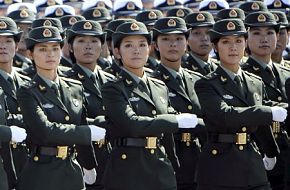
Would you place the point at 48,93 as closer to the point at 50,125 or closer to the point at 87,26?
the point at 50,125

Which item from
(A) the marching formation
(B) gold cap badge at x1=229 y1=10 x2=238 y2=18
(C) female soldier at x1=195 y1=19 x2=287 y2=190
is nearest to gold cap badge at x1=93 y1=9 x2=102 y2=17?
(A) the marching formation

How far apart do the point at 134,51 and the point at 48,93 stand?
113 cm

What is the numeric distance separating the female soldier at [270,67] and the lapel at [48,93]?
122 inches

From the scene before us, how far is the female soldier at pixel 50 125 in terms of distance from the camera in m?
9.16

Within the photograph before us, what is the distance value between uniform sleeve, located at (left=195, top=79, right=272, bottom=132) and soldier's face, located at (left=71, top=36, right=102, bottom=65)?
1957mm

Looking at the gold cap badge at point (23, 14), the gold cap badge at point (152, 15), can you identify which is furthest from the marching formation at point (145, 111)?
the gold cap badge at point (23, 14)

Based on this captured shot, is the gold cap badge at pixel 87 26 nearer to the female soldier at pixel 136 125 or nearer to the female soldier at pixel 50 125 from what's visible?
the female soldier at pixel 136 125

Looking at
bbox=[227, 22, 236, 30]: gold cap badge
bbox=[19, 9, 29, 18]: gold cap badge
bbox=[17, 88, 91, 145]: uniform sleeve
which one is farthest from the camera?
bbox=[19, 9, 29, 18]: gold cap badge

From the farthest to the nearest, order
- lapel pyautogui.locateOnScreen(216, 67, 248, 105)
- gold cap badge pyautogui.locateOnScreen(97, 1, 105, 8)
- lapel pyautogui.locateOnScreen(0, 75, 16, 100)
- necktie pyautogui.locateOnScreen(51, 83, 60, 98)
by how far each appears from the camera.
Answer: gold cap badge pyautogui.locateOnScreen(97, 1, 105, 8) < lapel pyautogui.locateOnScreen(0, 75, 16, 100) < lapel pyautogui.locateOnScreen(216, 67, 248, 105) < necktie pyautogui.locateOnScreen(51, 83, 60, 98)

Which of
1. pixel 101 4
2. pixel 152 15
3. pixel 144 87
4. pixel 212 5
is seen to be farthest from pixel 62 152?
pixel 101 4

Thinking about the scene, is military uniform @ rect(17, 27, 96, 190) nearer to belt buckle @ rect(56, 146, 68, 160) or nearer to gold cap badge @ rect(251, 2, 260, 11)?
belt buckle @ rect(56, 146, 68, 160)

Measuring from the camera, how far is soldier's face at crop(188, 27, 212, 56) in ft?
41.3

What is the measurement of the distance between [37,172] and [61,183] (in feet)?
0.86

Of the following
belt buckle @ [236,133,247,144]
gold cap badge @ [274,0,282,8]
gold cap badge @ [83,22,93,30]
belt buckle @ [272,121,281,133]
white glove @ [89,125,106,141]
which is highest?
gold cap badge @ [274,0,282,8]
